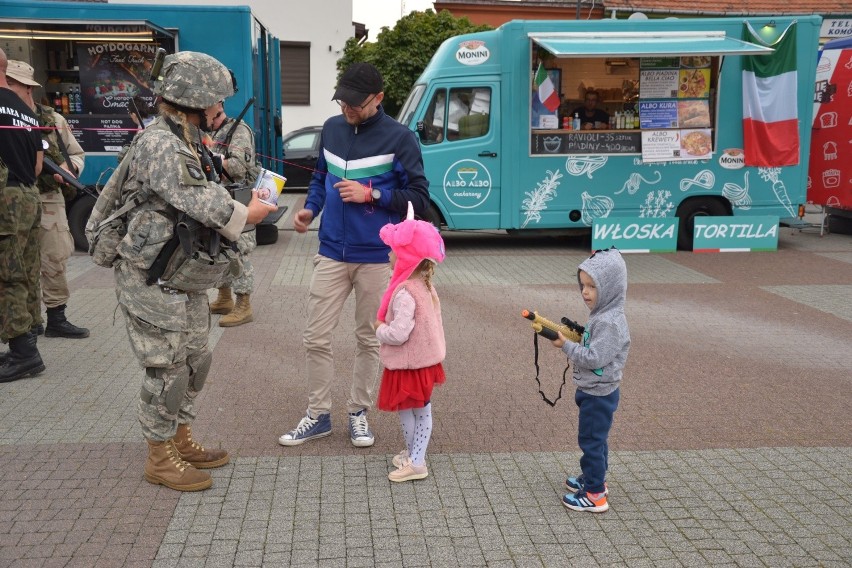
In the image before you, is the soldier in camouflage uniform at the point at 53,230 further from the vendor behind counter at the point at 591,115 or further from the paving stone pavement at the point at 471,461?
the vendor behind counter at the point at 591,115

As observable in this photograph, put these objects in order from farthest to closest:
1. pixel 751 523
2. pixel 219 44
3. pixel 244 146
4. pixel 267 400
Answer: pixel 219 44
pixel 244 146
pixel 267 400
pixel 751 523

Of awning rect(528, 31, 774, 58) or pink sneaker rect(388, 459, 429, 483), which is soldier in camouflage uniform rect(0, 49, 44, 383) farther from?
awning rect(528, 31, 774, 58)

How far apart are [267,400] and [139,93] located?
7078 millimetres

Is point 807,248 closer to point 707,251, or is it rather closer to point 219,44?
point 707,251

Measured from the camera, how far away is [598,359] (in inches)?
Result: 151

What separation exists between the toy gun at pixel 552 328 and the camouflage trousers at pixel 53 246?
4.59 meters

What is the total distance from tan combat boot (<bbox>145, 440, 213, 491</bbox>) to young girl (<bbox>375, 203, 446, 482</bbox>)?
39.0 inches

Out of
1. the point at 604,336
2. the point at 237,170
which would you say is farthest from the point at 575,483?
the point at 237,170

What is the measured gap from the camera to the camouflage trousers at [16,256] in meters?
5.81

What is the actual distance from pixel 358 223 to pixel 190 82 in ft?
4.01

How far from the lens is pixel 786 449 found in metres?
4.84

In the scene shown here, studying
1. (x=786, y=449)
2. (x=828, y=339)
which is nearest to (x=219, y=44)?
(x=828, y=339)

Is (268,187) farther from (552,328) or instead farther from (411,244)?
(552,328)

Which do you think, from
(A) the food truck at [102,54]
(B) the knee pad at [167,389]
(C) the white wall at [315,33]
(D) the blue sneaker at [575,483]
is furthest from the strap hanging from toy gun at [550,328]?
(C) the white wall at [315,33]
